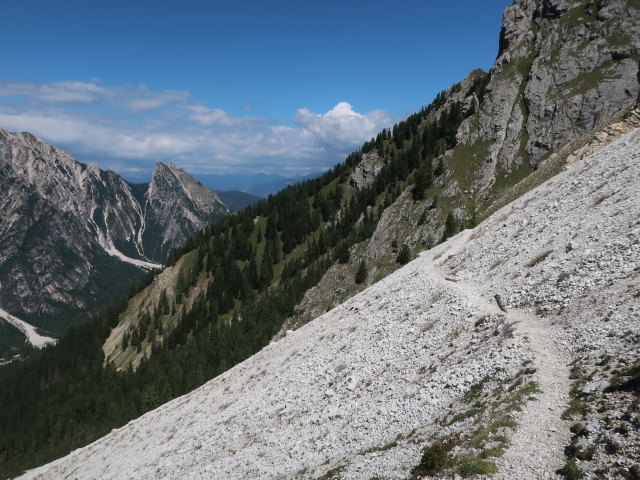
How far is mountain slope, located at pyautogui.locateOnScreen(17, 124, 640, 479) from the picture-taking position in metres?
16.3

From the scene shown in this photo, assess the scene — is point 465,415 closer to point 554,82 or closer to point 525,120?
point 525,120

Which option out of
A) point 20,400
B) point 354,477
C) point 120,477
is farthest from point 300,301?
point 20,400

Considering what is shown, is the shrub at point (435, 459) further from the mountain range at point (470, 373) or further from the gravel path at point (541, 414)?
the gravel path at point (541, 414)

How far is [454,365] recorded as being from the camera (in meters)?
21.8

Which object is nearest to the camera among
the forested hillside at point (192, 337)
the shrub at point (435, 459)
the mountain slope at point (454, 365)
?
the shrub at point (435, 459)

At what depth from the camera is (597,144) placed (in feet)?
179

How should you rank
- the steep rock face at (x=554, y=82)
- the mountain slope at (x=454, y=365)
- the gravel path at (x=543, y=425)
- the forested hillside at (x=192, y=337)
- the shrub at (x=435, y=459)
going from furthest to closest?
1. the forested hillside at (x=192, y=337)
2. the steep rock face at (x=554, y=82)
3. the mountain slope at (x=454, y=365)
4. the shrub at (x=435, y=459)
5. the gravel path at (x=543, y=425)

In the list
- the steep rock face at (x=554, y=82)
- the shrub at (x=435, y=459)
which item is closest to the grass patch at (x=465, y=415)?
the shrub at (x=435, y=459)

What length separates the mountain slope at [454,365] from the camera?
16297mm

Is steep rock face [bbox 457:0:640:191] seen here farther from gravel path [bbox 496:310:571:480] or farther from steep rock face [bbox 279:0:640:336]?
gravel path [bbox 496:310:571:480]

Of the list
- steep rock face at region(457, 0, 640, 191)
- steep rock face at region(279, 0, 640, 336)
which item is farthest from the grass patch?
steep rock face at region(457, 0, 640, 191)

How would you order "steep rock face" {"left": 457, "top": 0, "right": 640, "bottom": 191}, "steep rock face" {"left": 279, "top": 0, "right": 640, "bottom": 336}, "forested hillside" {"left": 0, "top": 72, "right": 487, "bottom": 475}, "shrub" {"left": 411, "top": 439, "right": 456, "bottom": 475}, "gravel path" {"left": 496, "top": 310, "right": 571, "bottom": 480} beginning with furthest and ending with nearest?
"forested hillside" {"left": 0, "top": 72, "right": 487, "bottom": 475} → "steep rock face" {"left": 457, "top": 0, "right": 640, "bottom": 191} → "steep rock face" {"left": 279, "top": 0, "right": 640, "bottom": 336} → "shrub" {"left": 411, "top": 439, "right": 456, "bottom": 475} → "gravel path" {"left": 496, "top": 310, "right": 571, "bottom": 480}

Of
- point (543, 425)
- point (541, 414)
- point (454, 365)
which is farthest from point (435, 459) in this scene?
point (454, 365)

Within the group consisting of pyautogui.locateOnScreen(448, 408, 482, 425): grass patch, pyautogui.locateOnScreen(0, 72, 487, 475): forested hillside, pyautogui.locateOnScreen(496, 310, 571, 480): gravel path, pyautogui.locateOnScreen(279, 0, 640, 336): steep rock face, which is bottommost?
pyautogui.locateOnScreen(0, 72, 487, 475): forested hillside
